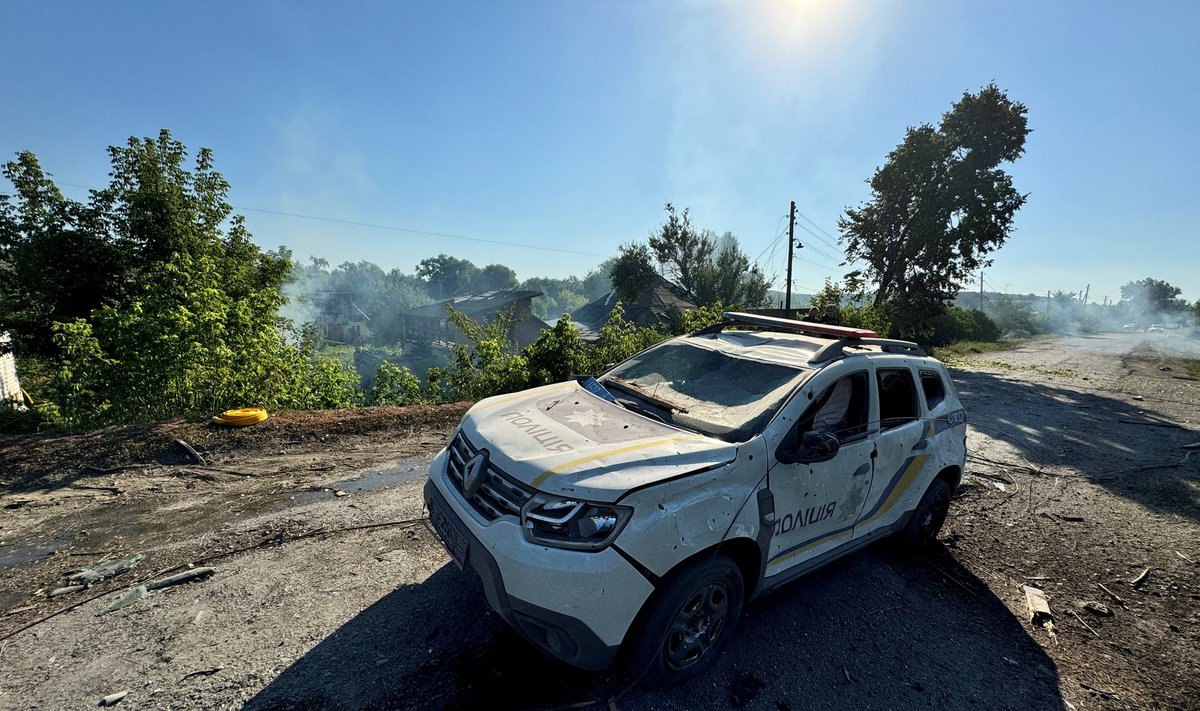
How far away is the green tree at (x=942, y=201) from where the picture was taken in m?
19.3

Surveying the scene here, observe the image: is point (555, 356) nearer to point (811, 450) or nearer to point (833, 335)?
point (833, 335)

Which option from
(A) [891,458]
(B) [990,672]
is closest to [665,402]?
(A) [891,458]

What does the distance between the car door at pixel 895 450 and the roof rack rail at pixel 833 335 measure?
0.23 m

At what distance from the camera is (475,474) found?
2.45 m

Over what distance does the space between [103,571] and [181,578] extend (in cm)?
60

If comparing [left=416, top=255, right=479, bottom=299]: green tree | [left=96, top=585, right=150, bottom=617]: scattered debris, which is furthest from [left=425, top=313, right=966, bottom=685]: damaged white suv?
[left=416, top=255, right=479, bottom=299]: green tree

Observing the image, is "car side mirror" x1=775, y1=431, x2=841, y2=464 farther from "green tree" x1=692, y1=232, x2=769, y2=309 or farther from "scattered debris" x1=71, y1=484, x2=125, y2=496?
"green tree" x1=692, y1=232, x2=769, y2=309

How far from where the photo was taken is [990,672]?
281cm

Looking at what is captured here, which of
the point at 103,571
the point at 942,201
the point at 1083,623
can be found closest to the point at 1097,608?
the point at 1083,623

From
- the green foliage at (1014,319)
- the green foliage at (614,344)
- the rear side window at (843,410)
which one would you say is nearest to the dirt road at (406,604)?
the rear side window at (843,410)

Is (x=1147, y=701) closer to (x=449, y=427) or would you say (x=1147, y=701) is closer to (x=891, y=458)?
(x=891, y=458)

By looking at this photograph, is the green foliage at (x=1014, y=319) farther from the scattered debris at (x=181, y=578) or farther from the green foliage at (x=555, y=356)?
the scattered debris at (x=181, y=578)

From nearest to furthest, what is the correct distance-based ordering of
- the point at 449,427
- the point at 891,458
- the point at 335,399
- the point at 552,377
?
the point at 891,458
the point at 449,427
the point at 552,377
the point at 335,399

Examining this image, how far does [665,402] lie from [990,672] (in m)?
2.56
